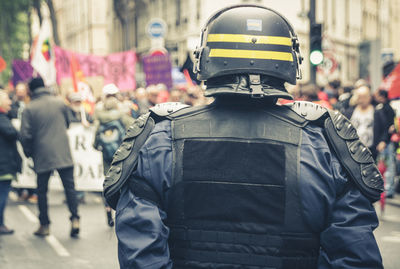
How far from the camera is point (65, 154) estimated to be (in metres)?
7.55

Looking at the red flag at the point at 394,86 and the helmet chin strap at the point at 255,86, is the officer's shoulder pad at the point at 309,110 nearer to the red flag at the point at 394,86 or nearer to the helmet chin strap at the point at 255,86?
the helmet chin strap at the point at 255,86

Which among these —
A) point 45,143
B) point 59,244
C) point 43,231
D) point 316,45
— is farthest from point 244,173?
point 316,45

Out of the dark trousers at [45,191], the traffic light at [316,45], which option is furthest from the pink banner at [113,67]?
the dark trousers at [45,191]

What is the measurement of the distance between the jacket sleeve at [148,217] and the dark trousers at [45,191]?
17.5 ft

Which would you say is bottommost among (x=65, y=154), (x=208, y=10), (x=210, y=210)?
(x=65, y=154)

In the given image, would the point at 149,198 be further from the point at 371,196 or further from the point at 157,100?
the point at 157,100

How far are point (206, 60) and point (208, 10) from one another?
30399 mm

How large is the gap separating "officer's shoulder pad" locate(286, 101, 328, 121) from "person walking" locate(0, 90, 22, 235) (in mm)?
5958

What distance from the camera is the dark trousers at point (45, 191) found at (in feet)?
24.4

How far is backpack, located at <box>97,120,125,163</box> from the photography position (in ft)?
26.9

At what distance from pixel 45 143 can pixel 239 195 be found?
5551 mm

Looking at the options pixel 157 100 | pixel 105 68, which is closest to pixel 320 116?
pixel 157 100

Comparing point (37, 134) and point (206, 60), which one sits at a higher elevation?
point (206, 60)

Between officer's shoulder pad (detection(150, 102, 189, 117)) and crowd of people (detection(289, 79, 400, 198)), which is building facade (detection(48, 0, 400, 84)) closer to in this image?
crowd of people (detection(289, 79, 400, 198))
